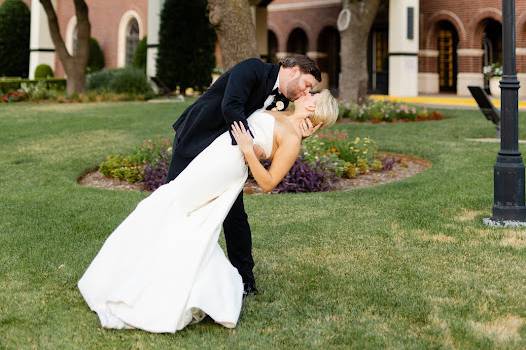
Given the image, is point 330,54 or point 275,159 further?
point 330,54

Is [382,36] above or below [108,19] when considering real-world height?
below

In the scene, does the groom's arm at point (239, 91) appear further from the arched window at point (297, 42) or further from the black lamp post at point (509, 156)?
the arched window at point (297, 42)

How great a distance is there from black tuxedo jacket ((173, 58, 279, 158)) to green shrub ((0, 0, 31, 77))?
108 feet

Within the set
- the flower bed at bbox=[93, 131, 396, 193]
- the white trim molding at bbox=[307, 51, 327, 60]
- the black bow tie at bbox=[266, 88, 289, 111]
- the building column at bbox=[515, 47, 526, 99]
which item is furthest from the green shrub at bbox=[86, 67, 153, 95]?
the black bow tie at bbox=[266, 88, 289, 111]

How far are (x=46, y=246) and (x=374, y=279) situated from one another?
2.77m

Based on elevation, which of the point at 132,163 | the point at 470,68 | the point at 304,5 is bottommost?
the point at 132,163

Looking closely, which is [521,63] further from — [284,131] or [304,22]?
Answer: [284,131]

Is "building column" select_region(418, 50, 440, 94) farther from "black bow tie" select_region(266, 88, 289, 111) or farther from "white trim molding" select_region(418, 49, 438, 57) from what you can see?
"black bow tie" select_region(266, 88, 289, 111)

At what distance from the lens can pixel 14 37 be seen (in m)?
34.4

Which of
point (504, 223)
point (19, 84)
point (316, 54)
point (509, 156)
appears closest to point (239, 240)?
point (504, 223)

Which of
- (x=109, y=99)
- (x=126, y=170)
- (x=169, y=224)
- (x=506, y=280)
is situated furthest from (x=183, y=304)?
(x=109, y=99)

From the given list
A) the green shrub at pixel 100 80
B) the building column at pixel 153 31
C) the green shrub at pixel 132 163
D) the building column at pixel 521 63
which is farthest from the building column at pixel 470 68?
the green shrub at pixel 132 163

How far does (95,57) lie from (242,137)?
31.7 metres

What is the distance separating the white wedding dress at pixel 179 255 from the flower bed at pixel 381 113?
12.2m
